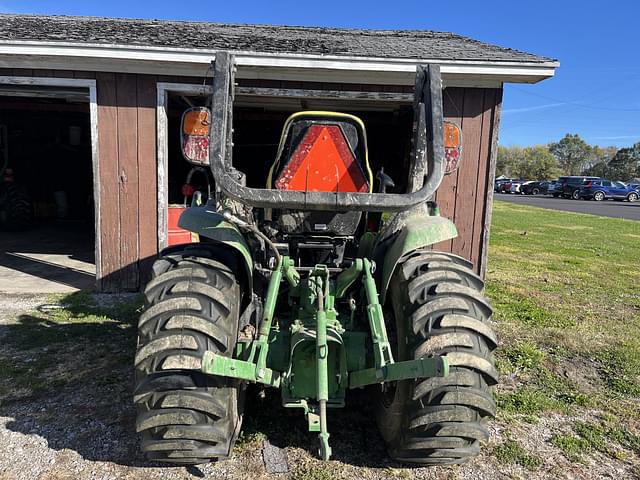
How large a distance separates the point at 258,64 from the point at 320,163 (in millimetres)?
3369

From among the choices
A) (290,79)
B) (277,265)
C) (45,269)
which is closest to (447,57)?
(290,79)

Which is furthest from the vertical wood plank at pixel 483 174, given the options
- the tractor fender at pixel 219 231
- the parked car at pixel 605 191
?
the parked car at pixel 605 191

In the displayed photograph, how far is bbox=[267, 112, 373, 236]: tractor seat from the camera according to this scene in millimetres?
2809

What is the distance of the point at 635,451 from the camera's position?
3.02 meters

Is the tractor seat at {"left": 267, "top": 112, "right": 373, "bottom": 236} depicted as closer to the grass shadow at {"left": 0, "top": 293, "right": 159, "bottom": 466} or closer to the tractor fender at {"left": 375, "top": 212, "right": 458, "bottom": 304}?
the tractor fender at {"left": 375, "top": 212, "right": 458, "bottom": 304}

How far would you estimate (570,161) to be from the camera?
79.0m

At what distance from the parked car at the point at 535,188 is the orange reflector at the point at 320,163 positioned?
146 feet

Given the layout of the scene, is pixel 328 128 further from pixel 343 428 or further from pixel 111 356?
pixel 111 356

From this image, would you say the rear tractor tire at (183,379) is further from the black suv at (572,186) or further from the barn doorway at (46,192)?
the black suv at (572,186)

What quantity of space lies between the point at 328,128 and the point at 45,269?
21.6 feet

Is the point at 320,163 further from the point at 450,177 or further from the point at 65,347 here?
the point at 450,177

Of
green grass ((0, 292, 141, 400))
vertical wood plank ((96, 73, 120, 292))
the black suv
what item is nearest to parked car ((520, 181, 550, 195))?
the black suv

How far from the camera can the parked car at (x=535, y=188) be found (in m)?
43.1

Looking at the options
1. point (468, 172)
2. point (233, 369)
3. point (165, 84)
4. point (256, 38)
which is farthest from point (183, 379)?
point (256, 38)
